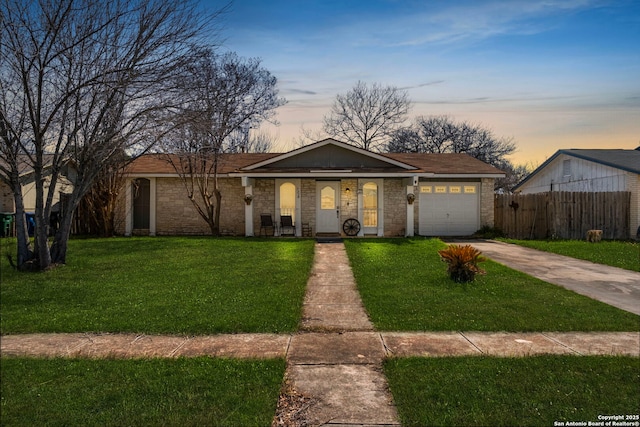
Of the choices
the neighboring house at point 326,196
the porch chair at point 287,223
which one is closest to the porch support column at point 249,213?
the neighboring house at point 326,196

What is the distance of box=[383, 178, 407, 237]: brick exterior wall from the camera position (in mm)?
16938

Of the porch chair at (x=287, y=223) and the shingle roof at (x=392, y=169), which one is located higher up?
the shingle roof at (x=392, y=169)

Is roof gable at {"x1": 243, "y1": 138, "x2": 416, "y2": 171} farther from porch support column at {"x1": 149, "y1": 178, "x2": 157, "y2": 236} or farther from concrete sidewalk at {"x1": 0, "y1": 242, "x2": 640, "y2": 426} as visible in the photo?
concrete sidewalk at {"x1": 0, "y1": 242, "x2": 640, "y2": 426}

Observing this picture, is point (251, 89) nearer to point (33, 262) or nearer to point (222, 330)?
point (33, 262)

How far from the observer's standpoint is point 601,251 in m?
13.0

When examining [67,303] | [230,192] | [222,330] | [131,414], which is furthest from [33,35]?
[230,192]

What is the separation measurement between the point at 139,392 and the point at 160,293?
12.8ft

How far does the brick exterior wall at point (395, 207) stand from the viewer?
55.6ft

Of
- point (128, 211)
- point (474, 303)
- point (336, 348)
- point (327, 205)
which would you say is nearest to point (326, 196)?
point (327, 205)

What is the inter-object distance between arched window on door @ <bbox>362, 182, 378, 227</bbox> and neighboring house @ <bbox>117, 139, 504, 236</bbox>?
4 cm

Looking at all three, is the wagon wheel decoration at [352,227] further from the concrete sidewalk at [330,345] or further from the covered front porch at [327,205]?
the concrete sidewalk at [330,345]

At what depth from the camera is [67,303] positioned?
20.8 ft

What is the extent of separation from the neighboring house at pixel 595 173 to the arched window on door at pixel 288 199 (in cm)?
1303

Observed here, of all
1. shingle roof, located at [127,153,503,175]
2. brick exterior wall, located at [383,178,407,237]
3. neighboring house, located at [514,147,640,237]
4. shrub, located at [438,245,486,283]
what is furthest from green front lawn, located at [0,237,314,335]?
neighboring house, located at [514,147,640,237]
